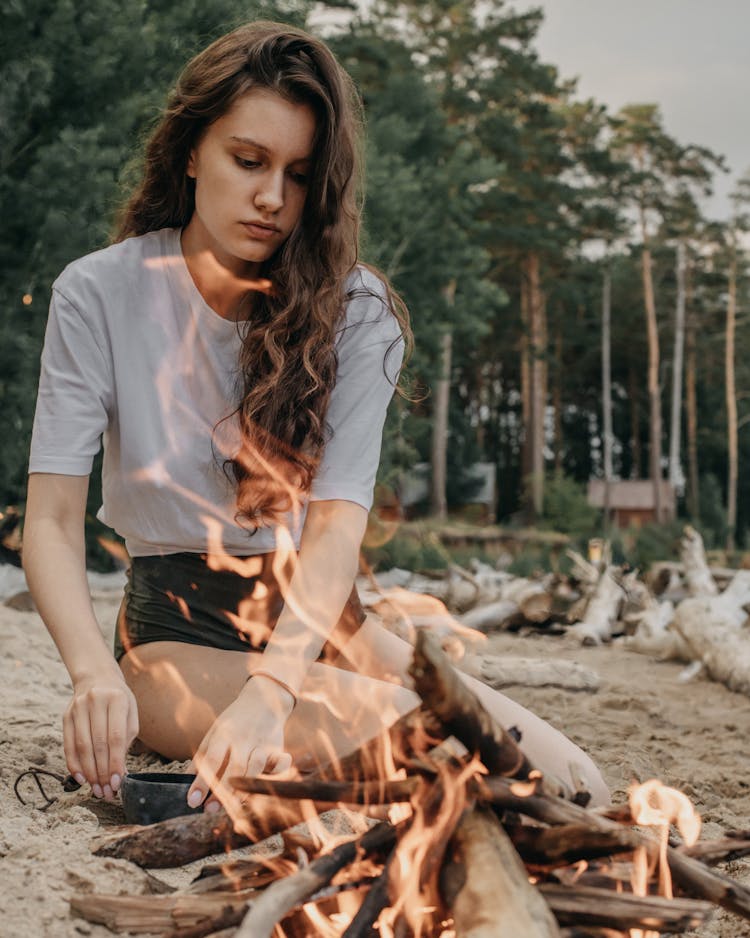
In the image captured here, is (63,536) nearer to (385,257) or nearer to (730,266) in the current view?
(385,257)

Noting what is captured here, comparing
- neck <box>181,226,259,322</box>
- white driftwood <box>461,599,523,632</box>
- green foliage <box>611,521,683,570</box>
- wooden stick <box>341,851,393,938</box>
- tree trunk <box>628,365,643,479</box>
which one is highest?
tree trunk <box>628,365,643,479</box>

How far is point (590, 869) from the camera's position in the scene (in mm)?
1507

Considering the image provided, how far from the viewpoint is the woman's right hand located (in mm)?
1700

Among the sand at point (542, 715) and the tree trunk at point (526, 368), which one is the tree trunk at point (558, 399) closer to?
the tree trunk at point (526, 368)

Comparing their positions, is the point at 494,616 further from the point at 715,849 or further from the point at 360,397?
the point at 715,849

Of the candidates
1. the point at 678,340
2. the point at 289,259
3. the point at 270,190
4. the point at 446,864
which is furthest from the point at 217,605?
the point at 678,340

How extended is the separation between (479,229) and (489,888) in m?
16.0

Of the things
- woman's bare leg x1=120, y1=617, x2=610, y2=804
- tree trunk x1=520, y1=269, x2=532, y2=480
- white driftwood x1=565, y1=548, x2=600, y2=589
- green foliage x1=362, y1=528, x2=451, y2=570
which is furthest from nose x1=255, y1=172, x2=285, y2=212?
tree trunk x1=520, y1=269, x2=532, y2=480

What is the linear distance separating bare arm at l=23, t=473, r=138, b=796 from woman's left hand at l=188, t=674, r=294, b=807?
17 centimetres

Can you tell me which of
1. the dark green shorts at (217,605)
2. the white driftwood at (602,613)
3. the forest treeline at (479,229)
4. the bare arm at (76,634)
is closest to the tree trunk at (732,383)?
the forest treeline at (479,229)

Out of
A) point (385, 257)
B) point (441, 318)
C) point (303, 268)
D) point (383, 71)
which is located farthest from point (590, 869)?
point (383, 71)

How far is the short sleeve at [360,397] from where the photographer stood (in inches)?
81.1

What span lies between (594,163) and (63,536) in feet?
91.3

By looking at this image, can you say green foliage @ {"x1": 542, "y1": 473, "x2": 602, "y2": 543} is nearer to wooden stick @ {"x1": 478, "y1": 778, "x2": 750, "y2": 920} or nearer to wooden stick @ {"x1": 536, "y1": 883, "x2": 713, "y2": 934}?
wooden stick @ {"x1": 478, "y1": 778, "x2": 750, "y2": 920}
